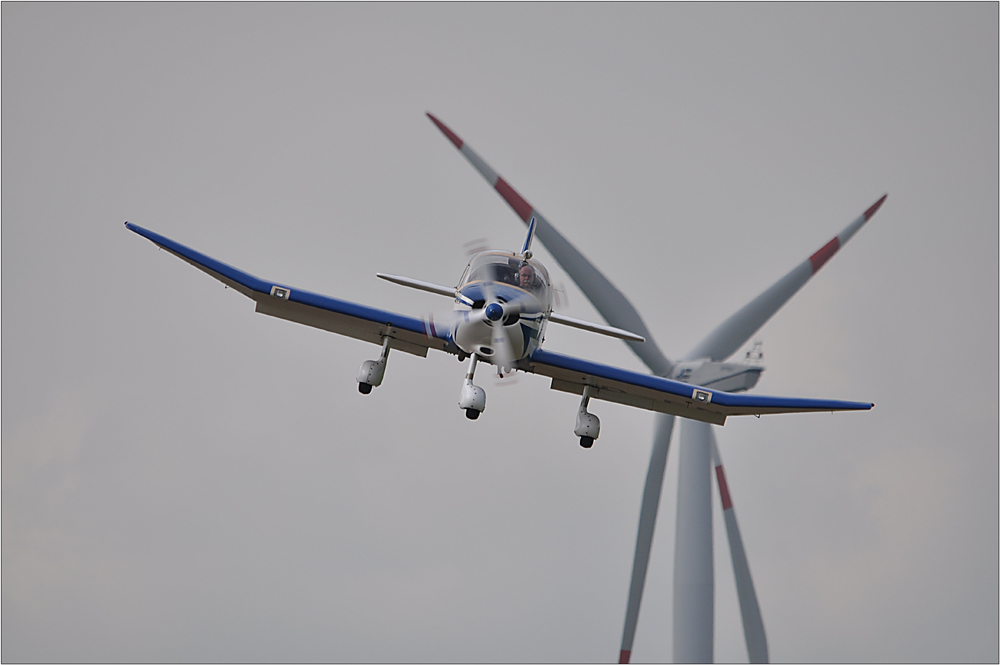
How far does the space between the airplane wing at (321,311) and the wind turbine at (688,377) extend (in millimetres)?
20536

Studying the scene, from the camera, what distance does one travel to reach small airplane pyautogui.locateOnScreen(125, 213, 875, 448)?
80.9ft

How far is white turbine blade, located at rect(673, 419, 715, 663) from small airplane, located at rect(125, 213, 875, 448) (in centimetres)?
2196

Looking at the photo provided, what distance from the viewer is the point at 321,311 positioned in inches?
1128

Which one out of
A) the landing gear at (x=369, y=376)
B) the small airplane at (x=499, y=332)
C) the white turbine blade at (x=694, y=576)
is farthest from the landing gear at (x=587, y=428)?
the white turbine blade at (x=694, y=576)

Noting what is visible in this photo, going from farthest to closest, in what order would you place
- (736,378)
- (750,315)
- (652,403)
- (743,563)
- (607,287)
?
(743,563), (750,315), (607,287), (736,378), (652,403)

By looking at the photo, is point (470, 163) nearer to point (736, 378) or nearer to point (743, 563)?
point (736, 378)

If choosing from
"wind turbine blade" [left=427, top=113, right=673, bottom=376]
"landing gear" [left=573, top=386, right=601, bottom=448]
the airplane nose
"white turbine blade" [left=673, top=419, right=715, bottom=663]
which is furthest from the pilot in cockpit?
"white turbine blade" [left=673, top=419, right=715, bottom=663]

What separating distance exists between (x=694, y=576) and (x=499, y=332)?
102ft

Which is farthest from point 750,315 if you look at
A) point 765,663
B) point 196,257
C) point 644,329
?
point 196,257

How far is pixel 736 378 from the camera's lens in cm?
4641

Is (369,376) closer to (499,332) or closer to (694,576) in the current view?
(499,332)

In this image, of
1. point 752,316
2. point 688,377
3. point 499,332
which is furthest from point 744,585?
point 499,332

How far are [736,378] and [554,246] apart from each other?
1034cm

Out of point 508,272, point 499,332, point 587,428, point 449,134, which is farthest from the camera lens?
point 449,134
